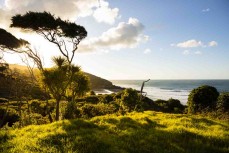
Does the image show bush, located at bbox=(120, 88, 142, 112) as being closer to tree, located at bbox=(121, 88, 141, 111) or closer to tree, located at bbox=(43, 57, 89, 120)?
tree, located at bbox=(121, 88, 141, 111)

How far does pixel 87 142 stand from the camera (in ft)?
42.1

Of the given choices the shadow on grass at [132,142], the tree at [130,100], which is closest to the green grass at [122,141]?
the shadow on grass at [132,142]

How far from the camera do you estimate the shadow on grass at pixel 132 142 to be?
11836 millimetres

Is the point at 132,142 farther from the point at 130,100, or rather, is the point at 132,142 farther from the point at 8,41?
the point at 130,100

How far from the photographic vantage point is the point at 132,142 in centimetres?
1306

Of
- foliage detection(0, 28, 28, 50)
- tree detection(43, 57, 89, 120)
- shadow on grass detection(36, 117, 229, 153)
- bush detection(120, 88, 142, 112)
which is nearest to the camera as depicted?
shadow on grass detection(36, 117, 229, 153)

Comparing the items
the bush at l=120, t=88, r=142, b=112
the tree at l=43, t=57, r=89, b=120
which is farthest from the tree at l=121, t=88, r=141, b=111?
the tree at l=43, t=57, r=89, b=120

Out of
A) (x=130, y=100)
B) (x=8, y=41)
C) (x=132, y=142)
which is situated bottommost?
(x=132, y=142)

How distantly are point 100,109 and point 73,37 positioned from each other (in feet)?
36.3

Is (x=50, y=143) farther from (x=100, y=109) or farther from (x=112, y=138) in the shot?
(x=100, y=109)

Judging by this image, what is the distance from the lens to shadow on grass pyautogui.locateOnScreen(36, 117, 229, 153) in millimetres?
11836

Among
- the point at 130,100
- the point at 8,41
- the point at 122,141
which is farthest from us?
the point at 130,100

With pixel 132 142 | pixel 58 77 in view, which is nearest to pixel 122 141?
pixel 132 142

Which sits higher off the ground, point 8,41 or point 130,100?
point 8,41
